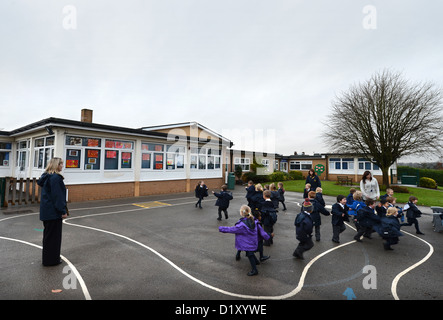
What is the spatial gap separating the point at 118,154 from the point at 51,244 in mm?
10451

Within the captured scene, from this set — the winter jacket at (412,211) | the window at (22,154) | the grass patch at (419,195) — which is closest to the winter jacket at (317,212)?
the winter jacket at (412,211)

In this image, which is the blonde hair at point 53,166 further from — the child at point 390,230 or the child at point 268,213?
the child at point 390,230

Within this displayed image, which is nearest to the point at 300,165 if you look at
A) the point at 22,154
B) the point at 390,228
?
the point at 390,228

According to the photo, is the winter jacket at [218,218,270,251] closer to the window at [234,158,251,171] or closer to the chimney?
the chimney

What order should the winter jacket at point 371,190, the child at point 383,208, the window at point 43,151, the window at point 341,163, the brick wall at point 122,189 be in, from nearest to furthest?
1. the child at point 383,208
2. the winter jacket at point 371,190
3. the brick wall at point 122,189
4. the window at point 43,151
5. the window at point 341,163

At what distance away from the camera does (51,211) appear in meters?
4.53

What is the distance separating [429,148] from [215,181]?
19.1 m

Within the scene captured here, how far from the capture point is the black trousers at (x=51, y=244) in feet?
14.8

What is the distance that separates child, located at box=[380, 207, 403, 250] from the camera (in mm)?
5875

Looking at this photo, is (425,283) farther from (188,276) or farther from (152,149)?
(152,149)

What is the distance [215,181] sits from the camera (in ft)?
69.5

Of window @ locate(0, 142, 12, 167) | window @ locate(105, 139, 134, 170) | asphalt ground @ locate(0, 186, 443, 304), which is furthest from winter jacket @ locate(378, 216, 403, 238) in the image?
window @ locate(0, 142, 12, 167)

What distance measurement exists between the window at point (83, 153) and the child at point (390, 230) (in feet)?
45.9
